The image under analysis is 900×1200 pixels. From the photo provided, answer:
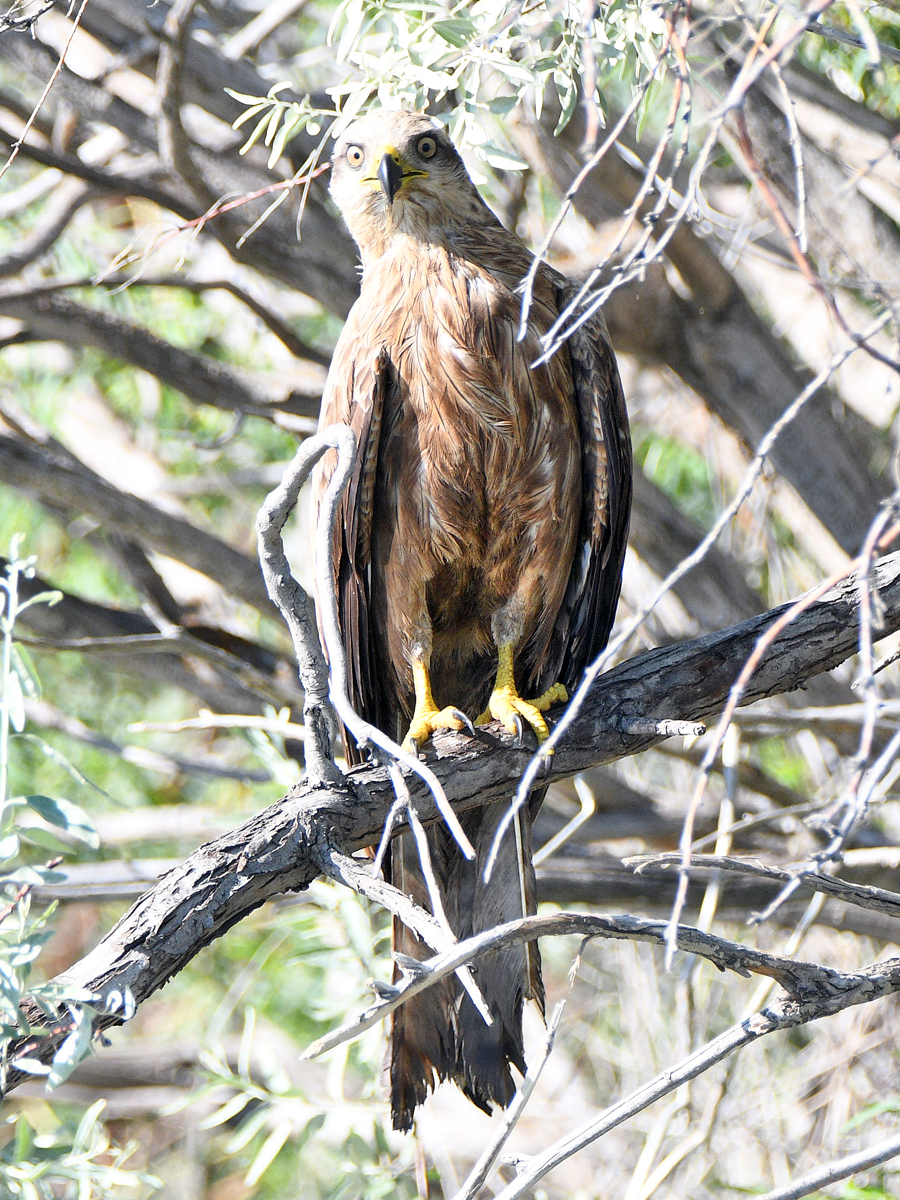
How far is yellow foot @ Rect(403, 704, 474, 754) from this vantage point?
9.20 ft

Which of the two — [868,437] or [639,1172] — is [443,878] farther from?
[868,437]

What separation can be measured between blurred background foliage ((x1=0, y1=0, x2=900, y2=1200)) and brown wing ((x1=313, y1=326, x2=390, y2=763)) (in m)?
0.55

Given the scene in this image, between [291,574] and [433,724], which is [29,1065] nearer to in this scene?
[291,574]

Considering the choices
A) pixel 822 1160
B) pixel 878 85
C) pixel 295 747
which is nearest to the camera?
pixel 822 1160

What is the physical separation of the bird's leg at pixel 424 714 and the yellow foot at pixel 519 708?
0.10 meters

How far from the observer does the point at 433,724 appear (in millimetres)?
2871

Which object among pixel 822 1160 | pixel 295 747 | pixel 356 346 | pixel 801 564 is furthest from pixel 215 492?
pixel 822 1160

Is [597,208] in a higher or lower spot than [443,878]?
higher

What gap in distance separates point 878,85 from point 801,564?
7.01ft

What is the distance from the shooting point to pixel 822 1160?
15.0 ft

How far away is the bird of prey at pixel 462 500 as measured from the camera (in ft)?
9.68

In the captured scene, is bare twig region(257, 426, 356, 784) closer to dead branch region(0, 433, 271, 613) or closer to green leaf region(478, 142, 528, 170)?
green leaf region(478, 142, 528, 170)

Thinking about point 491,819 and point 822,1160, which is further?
point 822,1160

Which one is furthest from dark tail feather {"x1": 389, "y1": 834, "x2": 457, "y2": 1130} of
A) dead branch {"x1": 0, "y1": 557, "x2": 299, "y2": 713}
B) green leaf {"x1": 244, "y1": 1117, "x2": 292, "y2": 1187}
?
dead branch {"x1": 0, "y1": 557, "x2": 299, "y2": 713}
